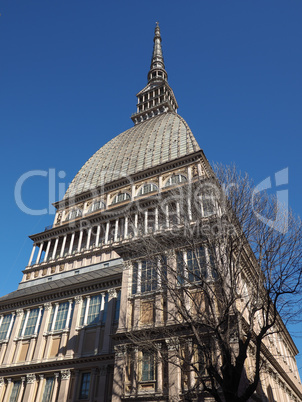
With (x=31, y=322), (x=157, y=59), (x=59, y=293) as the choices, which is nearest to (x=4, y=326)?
(x=31, y=322)

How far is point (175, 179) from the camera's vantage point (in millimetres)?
49531

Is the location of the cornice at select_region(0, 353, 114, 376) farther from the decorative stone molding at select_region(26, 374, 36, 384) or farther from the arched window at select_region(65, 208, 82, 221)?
the arched window at select_region(65, 208, 82, 221)

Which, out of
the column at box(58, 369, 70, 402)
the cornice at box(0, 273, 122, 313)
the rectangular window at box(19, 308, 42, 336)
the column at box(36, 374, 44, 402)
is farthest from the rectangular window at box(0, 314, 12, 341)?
the column at box(58, 369, 70, 402)

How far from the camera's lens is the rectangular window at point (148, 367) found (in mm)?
20275

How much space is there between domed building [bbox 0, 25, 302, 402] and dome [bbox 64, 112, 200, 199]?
0.95 ft

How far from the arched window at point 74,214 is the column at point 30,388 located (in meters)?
28.2

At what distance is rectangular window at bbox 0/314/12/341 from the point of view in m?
35.2

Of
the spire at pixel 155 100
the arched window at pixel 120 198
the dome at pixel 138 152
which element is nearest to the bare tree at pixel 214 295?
the arched window at pixel 120 198

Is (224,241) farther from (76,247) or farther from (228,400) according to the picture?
(76,247)

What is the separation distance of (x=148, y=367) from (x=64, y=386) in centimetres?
1164

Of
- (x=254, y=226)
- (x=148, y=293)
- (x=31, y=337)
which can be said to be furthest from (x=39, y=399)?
(x=254, y=226)

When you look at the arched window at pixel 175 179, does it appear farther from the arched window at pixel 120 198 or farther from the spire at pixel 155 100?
the spire at pixel 155 100

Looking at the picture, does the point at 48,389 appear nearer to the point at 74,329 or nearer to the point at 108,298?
the point at 74,329

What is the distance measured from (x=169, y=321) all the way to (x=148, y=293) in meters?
2.84
